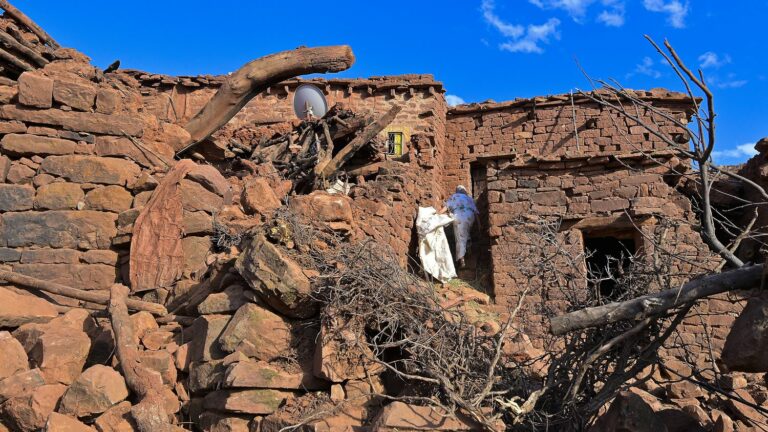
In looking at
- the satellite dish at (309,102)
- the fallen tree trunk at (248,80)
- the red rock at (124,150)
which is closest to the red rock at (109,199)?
the red rock at (124,150)

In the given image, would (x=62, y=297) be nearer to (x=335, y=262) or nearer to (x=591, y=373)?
(x=335, y=262)

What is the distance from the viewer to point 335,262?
15.6ft

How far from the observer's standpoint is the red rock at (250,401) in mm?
4059

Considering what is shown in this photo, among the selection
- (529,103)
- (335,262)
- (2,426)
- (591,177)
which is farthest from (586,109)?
(2,426)

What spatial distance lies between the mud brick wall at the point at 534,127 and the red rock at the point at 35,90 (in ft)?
30.7

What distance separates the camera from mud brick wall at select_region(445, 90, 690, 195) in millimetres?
13562

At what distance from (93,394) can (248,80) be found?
487 cm

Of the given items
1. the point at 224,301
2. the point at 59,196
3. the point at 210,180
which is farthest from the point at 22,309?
the point at 210,180

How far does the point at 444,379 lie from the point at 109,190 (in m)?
4.23

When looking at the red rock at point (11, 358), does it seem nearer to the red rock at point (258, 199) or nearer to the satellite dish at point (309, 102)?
the red rock at point (258, 199)

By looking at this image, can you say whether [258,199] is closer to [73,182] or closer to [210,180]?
[210,180]

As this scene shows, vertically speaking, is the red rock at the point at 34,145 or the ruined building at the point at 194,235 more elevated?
the red rock at the point at 34,145

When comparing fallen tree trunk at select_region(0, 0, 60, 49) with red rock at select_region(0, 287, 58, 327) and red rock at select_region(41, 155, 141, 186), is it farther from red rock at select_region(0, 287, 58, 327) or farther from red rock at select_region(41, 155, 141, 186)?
red rock at select_region(0, 287, 58, 327)

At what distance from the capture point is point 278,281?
4.50 m
